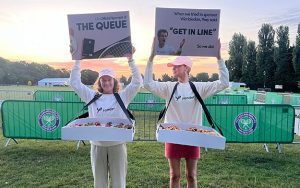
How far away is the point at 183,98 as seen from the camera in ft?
13.9

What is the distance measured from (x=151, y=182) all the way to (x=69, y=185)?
1.45 m

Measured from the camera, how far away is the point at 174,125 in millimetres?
4105

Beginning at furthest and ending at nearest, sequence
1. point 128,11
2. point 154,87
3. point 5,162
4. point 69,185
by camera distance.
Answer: point 5,162
point 69,185
point 154,87
point 128,11

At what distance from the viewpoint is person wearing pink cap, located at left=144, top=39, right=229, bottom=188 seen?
425cm

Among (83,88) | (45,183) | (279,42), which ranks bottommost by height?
(45,183)

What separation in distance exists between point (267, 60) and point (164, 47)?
74862 mm

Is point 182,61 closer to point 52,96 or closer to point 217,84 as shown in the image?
point 217,84

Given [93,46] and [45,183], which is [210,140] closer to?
[93,46]

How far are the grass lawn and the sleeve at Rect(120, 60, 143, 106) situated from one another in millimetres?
2222

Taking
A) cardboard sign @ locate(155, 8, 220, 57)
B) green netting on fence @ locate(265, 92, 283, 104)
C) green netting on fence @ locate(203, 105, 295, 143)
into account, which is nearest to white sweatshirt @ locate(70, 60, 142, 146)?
cardboard sign @ locate(155, 8, 220, 57)

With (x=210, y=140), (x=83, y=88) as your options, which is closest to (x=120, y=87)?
(x=83, y=88)

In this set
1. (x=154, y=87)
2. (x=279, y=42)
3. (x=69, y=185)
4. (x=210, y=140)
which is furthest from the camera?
(x=279, y=42)

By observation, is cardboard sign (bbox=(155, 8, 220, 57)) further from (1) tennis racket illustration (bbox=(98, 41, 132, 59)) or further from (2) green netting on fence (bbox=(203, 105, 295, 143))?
(2) green netting on fence (bbox=(203, 105, 295, 143))

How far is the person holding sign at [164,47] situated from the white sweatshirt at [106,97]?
46 cm
